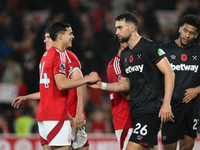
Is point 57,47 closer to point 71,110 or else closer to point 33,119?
point 71,110

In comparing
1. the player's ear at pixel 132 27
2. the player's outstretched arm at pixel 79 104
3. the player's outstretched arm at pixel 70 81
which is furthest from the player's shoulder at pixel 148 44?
the player's outstretched arm at pixel 79 104

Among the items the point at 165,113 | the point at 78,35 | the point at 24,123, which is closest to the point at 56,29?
the point at 165,113

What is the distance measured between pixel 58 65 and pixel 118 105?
3.55 ft

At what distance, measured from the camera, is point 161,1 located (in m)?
12.7

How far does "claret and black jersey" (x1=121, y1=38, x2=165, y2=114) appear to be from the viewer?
16.6 ft

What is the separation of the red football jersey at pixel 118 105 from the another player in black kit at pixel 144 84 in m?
0.30

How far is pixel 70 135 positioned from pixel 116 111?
787 mm

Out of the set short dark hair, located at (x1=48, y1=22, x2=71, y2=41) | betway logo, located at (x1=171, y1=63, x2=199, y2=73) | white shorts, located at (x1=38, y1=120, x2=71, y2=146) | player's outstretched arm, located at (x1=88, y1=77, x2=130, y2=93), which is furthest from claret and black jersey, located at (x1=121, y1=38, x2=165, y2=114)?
short dark hair, located at (x1=48, y1=22, x2=71, y2=41)

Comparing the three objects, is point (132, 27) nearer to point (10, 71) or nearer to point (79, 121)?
point (79, 121)

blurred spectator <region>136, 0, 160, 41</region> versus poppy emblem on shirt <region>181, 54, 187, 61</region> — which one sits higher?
blurred spectator <region>136, 0, 160, 41</region>

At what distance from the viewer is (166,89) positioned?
493 cm

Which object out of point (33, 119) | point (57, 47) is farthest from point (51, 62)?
point (33, 119)

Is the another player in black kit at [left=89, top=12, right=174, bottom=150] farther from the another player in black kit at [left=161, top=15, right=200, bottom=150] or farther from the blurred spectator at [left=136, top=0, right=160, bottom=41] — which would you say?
the blurred spectator at [left=136, top=0, right=160, bottom=41]

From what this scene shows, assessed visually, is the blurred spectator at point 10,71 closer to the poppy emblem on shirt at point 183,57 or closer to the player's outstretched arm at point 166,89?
the poppy emblem on shirt at point 183,57
